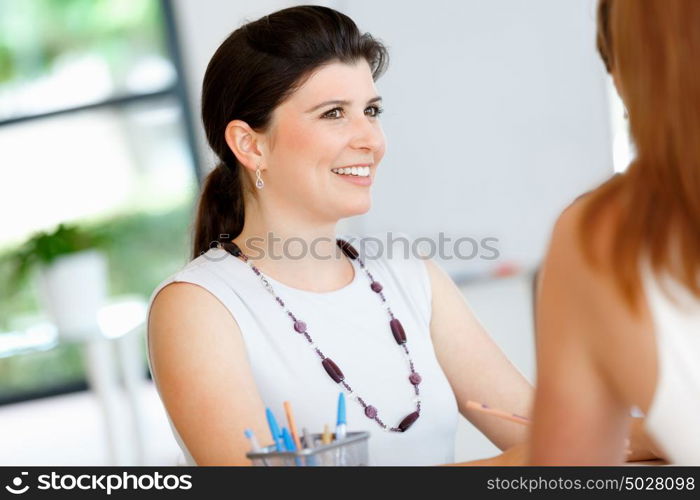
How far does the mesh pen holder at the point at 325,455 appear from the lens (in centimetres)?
120

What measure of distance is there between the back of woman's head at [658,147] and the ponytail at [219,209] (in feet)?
4.19

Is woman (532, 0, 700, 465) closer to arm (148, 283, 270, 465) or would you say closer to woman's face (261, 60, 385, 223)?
arm (148, 283, 270, 465)

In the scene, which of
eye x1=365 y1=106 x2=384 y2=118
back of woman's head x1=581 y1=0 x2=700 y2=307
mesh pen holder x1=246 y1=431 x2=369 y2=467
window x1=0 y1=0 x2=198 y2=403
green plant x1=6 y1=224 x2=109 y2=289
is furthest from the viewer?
window x1=0 y1=0 x2=198 y2=403

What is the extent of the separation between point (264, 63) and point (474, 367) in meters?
0.72

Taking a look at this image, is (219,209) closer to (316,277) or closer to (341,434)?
(316,277)

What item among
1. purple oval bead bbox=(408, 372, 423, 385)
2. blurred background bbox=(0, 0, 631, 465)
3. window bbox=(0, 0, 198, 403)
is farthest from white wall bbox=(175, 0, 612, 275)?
window bbox=(0, 0, 198, 403)

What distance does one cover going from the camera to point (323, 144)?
1.99 meters

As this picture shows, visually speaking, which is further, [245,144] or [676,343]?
[245,144]

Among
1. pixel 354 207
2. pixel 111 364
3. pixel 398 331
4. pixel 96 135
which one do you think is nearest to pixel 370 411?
pixel 398 331

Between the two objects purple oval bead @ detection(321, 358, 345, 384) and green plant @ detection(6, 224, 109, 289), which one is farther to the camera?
green plant @ detection(6, 224, 109, 289)

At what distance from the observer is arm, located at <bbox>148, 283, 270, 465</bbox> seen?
163 cm

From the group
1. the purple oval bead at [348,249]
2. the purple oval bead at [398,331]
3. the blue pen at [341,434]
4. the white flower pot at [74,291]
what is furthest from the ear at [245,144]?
the white flower pot at [74,291]
